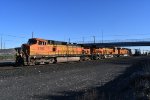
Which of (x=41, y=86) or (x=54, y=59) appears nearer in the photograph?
(x=41, y=86)

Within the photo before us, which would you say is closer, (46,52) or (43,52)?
(43,52)

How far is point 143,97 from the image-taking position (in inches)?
496

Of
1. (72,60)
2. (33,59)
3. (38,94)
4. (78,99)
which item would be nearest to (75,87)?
(38,94)

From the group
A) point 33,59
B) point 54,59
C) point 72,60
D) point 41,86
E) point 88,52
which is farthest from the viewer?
point 88,52

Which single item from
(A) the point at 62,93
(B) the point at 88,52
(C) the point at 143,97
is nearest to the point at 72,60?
(B) the point at 88,52

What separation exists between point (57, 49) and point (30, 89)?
96.0 feet

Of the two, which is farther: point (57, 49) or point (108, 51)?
point (108, 51)

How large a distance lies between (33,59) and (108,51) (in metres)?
44.8

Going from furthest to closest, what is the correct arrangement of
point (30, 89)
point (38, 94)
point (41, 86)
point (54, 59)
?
1. point (54, 59)
2. point (41, 86)
3. point (30, 89)
4. point (38, 94)

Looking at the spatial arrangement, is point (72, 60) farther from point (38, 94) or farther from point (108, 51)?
point (38, 94)

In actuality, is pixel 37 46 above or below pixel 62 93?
above

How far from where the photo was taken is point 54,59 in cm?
4538

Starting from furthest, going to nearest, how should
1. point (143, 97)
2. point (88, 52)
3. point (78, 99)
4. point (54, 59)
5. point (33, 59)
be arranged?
point (88, 52)
point (54, 59)
point (33, 59)
point (78, 99)
point (143, 97)

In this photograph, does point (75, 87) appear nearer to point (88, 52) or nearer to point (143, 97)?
point (143, 97)
